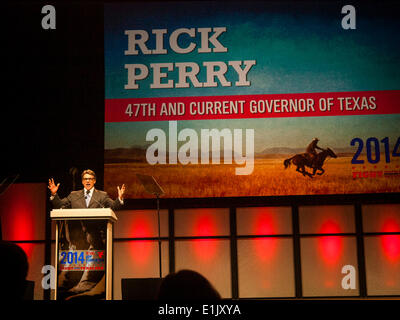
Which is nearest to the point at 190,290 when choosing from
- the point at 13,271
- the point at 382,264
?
the point at 13,271

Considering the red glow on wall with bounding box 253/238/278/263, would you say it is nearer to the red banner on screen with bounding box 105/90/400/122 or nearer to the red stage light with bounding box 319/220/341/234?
the red stage light with bounding box 319/220/341/234

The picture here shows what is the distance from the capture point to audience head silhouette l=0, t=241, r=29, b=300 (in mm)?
1569

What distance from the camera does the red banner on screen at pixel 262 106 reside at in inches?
292

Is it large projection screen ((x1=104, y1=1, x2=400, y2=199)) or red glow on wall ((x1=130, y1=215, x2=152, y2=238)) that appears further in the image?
red glow on wall ((x1=130, y1=215, x2=152, y2=238))

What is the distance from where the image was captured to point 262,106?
7.47 meters

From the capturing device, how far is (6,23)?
7.82 metres

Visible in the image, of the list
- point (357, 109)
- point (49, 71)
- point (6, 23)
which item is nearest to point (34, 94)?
point (49, 71)

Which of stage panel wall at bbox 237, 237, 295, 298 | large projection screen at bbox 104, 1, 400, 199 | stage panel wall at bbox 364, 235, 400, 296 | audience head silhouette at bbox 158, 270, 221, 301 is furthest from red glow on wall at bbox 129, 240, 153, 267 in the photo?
audience head silhouette at bbox 158, 270, 221, 301

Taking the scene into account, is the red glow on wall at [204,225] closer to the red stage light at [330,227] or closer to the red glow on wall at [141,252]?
the red glow on wall at [141,252]

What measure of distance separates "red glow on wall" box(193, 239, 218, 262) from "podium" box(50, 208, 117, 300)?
2.54m

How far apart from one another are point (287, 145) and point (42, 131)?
10.8ft

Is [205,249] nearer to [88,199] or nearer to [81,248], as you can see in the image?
[88,199]

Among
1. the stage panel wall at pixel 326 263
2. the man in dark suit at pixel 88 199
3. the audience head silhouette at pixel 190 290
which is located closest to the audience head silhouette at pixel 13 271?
the audience head silhouette at pixel 190 290
